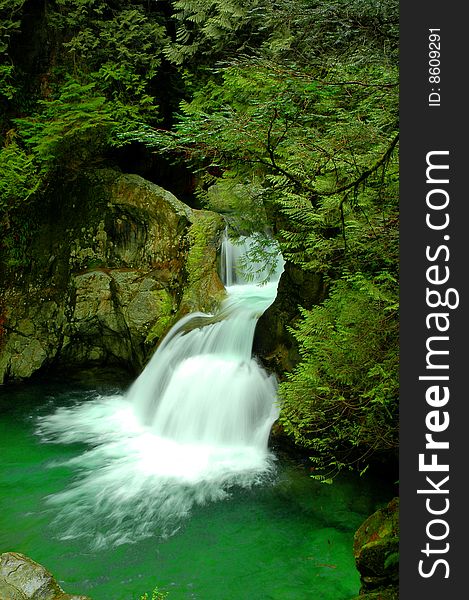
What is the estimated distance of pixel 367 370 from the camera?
3.51 m

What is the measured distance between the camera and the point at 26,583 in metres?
3.26

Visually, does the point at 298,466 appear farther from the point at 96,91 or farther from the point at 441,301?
the point at 96,91

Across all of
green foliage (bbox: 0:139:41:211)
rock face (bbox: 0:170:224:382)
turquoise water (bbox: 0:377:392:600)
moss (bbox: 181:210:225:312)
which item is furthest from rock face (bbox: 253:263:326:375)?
green foliage (bbox: 0:139:41:211)

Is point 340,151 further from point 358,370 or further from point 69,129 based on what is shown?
point 69,129

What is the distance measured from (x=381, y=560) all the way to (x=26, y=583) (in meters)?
2.47

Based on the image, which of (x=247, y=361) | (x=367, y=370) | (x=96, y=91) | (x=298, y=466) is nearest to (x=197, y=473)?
(x=298, y=466)

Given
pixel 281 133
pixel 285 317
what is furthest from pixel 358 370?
pixel 285 317

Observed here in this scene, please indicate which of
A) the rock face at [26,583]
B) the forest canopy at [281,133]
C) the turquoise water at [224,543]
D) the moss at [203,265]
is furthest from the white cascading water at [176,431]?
the rock face at [26,583]

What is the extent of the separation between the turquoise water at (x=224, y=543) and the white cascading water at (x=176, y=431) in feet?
0.52

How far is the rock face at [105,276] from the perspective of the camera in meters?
9.55

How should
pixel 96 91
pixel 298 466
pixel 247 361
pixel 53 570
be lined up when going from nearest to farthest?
1. pixel 53 570
2. pixel 298 466
3. pixel 247 361
4. pixel 96 91

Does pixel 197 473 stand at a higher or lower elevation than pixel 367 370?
lower

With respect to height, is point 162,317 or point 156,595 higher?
point 162,317

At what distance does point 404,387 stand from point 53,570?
4.44 meters
